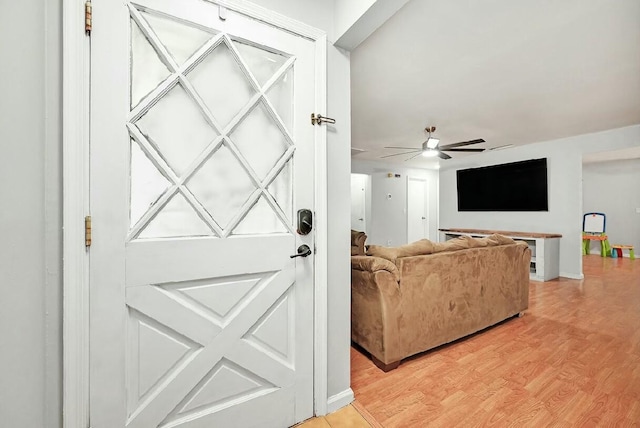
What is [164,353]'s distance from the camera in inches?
44.8

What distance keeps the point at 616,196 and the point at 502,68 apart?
7391 millimetres

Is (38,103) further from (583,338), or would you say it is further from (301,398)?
(583,338)

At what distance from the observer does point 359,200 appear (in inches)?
279

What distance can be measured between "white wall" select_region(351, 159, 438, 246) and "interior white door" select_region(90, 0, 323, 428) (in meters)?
5.46

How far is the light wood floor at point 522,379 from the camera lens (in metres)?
1.54

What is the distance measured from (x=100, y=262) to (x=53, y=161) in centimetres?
40

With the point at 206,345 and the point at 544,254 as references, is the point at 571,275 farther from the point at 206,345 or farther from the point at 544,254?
the point at 206,345

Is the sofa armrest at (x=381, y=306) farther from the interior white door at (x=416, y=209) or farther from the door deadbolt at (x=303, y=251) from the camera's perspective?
the interior white door at (x=416, y=209)

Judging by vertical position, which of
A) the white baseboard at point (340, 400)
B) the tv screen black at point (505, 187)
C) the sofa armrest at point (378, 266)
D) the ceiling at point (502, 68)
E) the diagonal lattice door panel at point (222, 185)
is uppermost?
the ceiling at point (502, 68)

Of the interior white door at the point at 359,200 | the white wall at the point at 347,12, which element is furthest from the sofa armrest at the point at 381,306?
the interior white door at the point at 359,200

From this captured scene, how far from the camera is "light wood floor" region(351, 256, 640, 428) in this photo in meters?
1.54

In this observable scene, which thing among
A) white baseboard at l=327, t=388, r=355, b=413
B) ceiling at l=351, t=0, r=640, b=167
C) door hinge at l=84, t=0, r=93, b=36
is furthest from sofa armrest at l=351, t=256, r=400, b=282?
door hinge at l=84, t=0, r=93, b=36

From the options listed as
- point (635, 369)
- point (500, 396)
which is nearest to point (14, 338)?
point (500, 396)

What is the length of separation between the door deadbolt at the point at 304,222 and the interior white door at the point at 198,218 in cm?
4
